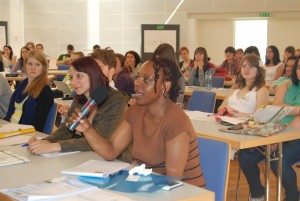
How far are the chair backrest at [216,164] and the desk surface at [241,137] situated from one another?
2.07 feet

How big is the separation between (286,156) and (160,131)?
1871 mm

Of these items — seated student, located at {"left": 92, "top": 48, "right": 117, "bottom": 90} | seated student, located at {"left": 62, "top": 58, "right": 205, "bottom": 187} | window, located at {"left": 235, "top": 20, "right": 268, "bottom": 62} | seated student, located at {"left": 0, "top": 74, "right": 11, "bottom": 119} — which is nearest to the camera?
seated student, located at {"left": 62, "top": 58, "right": 205, "bottom": 187}

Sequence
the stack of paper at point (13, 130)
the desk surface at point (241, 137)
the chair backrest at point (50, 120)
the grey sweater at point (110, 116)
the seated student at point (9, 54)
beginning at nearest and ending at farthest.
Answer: the grey sweater at point (110, 116) < the desk surface at point (241, 137) < the stack of paper at point (13, 130) < the chair backrest at point (50, 120) < the seated student at point (9, 54)

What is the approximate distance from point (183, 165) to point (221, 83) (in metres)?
5.51

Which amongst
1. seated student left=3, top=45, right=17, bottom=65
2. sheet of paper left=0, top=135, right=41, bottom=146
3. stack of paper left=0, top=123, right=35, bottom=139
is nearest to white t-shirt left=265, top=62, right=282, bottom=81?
stack of paper left=0, top=123, right=35, bottom=139

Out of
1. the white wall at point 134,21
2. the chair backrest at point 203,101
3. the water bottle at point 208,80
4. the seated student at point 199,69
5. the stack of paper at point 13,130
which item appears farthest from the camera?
the white wall at point 134,21

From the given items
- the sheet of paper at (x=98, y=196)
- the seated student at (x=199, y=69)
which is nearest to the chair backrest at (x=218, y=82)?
the seated student at (x=199, y=69)

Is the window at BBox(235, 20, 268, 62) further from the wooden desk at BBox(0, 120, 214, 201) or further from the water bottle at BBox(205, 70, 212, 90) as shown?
the wooden desk at BBox(0, 120, 214, 201)

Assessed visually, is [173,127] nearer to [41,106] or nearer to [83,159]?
[83,159]

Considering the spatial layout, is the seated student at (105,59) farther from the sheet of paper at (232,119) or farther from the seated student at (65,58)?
the seated student at (65,58)

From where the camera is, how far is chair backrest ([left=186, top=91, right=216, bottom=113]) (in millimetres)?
5598

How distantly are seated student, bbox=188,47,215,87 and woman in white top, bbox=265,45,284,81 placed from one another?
145 centimetres

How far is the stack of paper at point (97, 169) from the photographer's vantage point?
96.1 inches

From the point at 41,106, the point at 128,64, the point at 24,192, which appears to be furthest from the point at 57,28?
the point at 24,192
